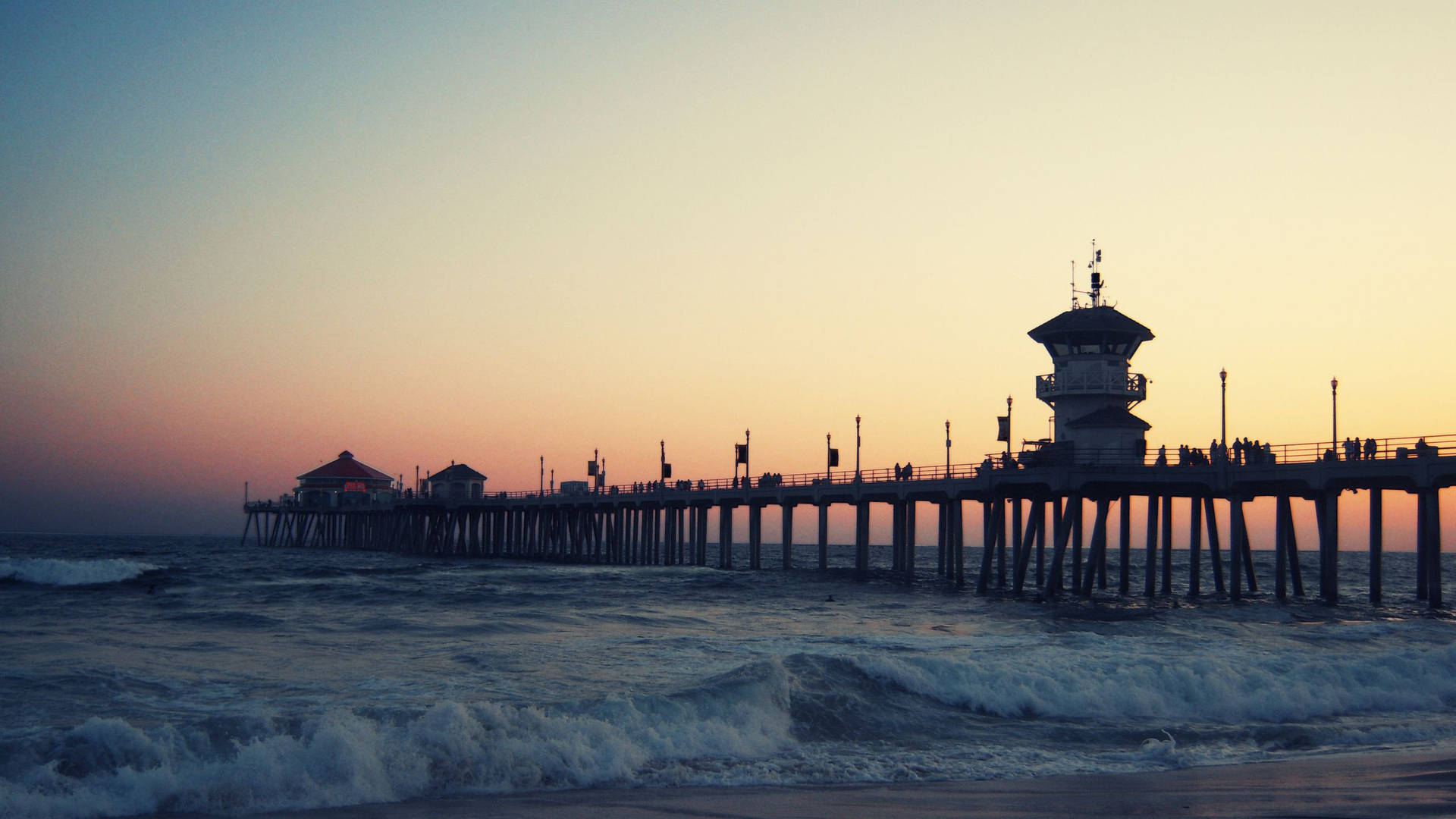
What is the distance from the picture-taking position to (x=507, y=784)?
12.6 m

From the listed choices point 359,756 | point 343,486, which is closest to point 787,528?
point 359,756

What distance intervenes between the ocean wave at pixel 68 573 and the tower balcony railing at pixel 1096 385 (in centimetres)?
3752

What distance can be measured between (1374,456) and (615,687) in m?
24.0

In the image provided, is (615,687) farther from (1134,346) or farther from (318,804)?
(1134,346)

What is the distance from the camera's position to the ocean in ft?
41.0

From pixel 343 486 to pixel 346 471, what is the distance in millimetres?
2623

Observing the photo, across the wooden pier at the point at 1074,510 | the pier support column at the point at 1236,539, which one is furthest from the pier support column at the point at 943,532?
the pier support column at the point at 1236,539

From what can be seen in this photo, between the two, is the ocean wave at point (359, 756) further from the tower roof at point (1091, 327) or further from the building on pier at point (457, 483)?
the building on pier at point (457, 483)

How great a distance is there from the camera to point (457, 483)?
90188mm

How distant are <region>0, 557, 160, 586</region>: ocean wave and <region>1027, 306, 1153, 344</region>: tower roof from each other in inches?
1505

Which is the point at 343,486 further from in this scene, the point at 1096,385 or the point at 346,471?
the point at 1096,385

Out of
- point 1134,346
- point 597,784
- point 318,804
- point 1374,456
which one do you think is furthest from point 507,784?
point 1134,346

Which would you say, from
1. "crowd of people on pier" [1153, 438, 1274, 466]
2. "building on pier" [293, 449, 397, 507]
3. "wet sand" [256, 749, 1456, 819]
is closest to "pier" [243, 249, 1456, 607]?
"crowd of people on pier" [1153, 438, 1274, 466]

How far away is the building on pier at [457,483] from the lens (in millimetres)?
89750
